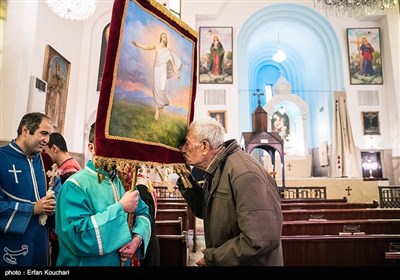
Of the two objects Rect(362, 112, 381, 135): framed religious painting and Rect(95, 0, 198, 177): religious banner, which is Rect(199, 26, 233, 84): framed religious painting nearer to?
Rect(362, 112, 381, 135): framed religious painting

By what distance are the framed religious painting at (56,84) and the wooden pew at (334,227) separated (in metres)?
6.96

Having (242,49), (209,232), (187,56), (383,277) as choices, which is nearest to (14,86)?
(187,56)

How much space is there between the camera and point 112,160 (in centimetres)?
137

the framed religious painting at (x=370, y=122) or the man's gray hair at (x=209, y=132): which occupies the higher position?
the framed religious painting at (x=370, y=122)

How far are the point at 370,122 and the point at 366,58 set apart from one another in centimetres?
272

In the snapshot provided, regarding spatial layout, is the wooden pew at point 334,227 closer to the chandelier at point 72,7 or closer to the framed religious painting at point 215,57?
the chandelier at point 72,7

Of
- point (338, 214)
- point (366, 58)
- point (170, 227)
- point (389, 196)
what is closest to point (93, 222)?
point (170, 227)

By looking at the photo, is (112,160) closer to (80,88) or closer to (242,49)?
(80,88)

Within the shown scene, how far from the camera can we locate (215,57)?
11.7 meters

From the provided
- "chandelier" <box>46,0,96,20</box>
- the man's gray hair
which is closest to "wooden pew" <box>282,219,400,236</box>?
the man's gray hair

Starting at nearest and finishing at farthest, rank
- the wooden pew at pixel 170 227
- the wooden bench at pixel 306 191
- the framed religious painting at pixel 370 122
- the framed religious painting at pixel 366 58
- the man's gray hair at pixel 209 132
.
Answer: the man's gray hair at pixel 209 132 < the wooden pew at pixel 170 227 < the wooden bench at pixel 306 191 < the framed religious painting at pixel 370 122 < the framed religious painting at pixel 366 58

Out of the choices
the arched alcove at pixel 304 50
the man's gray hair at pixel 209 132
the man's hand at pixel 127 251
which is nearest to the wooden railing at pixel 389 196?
the arched alcove at pixel 304 50

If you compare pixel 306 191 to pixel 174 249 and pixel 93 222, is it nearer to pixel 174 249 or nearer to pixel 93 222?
pixel 174 249

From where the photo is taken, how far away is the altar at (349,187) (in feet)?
27.5
